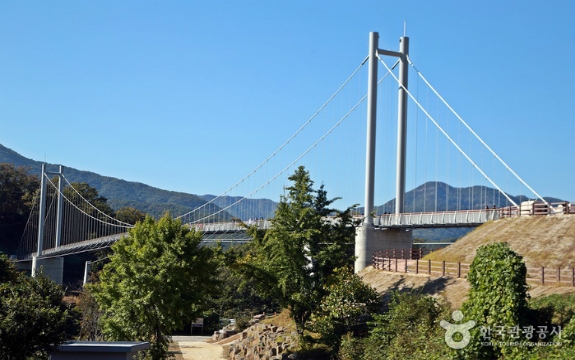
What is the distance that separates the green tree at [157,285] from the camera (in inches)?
1401

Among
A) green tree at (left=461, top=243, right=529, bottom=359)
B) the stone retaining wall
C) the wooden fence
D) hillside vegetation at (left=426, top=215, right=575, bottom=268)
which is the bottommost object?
the stone retaining wall

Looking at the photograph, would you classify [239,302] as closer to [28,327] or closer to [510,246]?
[510,246]

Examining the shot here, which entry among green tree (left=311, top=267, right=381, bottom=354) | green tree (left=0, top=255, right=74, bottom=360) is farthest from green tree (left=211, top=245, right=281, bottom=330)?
green tree (left=0, top=255, right=74, bottom=360)

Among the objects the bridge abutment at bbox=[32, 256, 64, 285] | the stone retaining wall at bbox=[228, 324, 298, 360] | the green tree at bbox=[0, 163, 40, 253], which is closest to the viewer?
the stone retaining wall at bbox=[228, 324, 298, 360]

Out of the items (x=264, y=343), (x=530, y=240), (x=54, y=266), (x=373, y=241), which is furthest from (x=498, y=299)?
(x=54, y=266)

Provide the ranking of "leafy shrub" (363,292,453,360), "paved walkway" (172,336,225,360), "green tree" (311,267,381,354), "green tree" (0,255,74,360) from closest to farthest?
"green tree" (0,255,74,360) < "leafy shrub" (363,292,453,360) < "green tree" (311,267,381,354) < "paved walkway" (172,336,225,360)

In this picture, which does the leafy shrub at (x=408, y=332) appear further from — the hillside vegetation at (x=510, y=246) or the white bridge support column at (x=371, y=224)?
the white bridge support column at (x=371, y=224)

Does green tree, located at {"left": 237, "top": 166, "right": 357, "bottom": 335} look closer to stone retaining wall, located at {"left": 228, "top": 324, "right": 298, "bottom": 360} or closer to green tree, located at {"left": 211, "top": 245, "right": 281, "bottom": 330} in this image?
stone retaining wall, located at {"left": 228, "top": 324, "right": 298, "bottom": 360}

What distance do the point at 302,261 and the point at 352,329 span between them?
4450 mm

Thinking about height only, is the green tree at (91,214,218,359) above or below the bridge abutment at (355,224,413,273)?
below

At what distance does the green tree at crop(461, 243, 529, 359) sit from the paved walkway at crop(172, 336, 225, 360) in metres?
23.8

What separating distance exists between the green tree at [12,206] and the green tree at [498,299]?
115773 mm

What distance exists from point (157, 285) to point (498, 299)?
16.7 meters

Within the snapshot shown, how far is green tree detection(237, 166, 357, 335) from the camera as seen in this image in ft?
128
